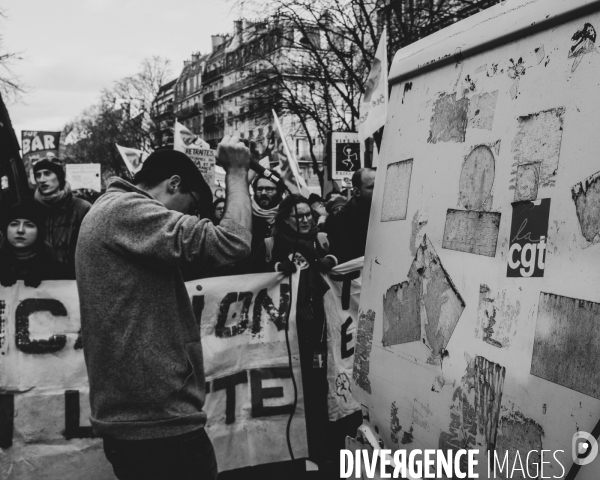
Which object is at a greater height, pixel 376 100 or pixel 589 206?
pixel 376 100

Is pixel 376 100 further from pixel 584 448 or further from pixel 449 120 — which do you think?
pixel 584 448

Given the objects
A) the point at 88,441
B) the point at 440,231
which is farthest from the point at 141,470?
the point at 88,441

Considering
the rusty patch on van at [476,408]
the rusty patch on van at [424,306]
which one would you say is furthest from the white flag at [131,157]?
the rusty patch on van at [476,408]

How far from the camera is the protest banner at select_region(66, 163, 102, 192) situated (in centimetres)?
1444

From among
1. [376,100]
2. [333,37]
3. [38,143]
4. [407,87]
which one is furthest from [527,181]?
[333,37]

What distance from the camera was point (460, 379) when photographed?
180cm

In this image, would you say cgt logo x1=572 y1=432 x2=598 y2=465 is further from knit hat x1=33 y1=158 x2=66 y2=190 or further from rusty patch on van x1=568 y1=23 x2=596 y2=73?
knit hat x1=33 y1=158 x2=66 y2=190

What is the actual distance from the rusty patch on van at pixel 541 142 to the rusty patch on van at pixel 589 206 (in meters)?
0.10

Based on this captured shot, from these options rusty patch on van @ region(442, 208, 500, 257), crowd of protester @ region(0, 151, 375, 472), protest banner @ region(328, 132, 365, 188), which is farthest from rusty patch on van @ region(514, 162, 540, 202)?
protest banner @ region(328, 132, 365, 188)

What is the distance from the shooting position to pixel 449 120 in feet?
6.73

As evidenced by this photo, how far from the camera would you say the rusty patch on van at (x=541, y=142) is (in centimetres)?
158

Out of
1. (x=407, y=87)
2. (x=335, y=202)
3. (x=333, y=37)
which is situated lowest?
(x=335, y=202)

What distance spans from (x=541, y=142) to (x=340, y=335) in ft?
9.73

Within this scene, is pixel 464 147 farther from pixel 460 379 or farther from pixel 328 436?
pixel 328 436
